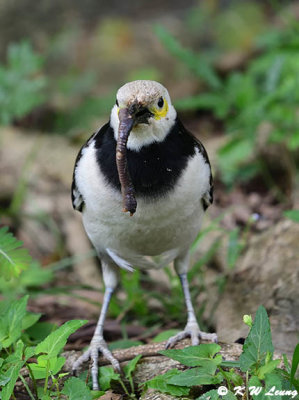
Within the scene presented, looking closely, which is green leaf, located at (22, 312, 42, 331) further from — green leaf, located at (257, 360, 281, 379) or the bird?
green leaf, located at (257, 360, 281, 379)

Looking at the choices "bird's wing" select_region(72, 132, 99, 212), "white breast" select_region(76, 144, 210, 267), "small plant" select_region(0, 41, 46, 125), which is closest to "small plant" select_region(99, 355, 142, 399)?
"white breast" select_region(76, 144, 210, 267)

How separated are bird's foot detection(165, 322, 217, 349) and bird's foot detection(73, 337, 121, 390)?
0.37 metres

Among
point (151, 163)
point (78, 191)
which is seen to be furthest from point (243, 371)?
point (78, 191)

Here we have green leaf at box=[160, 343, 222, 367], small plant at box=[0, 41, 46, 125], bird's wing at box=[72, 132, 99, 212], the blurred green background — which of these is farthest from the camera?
small plant at box=[0, 41, 46, 125]

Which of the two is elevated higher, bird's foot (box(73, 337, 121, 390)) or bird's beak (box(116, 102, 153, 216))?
bird's beak (box(116, 102, 153, 216))

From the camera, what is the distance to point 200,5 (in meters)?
11.1

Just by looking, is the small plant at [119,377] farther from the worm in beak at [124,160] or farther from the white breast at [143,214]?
the worm in beak at [124,160]

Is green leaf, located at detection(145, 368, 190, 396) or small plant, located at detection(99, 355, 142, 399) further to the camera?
small plant, located at detection(99, 355, 142, 399)

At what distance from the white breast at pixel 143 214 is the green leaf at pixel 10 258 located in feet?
1.67

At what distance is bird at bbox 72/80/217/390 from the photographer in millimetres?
3469

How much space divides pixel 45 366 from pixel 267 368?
115cm

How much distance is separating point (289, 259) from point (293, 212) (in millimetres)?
932

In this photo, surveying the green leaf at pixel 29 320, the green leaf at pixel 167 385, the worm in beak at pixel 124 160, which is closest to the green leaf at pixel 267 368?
the green leaf at pixel 167 385

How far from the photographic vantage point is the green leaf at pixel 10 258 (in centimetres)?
382
